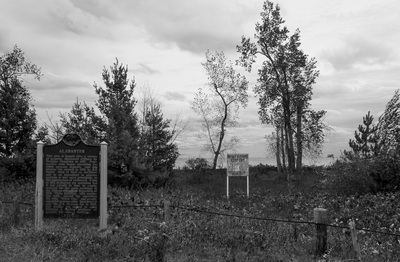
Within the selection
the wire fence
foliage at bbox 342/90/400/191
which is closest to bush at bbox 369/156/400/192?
foliage at bbox 342/90/400/191

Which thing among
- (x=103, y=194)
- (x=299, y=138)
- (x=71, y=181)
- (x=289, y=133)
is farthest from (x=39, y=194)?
(x=299, y=138)

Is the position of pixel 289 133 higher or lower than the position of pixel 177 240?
higher

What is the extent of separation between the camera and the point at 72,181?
8.33 metres

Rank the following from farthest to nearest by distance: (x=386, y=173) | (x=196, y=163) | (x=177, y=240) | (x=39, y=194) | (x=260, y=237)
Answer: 1. (x=196, y=163)
2. (x=386, y=173)
3. (x=39, y=194)
4. (x=260, y=237)
5. (x=177, y=240)

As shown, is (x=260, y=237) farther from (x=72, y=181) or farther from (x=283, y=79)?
(x=283, y=79)

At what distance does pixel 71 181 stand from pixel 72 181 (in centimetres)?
2

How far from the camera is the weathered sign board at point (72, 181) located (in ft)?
27.2

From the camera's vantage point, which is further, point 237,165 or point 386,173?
point 237,165

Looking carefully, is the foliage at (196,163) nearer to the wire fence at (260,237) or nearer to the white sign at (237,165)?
the white sign at (237,165)

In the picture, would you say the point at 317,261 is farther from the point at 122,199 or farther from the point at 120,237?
the point at 122,199

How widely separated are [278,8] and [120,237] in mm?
33121

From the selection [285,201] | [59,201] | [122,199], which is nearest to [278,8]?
[285,201]

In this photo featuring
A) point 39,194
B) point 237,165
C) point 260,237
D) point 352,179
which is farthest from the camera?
point 237,165

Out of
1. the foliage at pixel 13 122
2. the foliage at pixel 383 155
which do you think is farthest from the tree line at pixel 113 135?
the foliage at pixel 383 155
